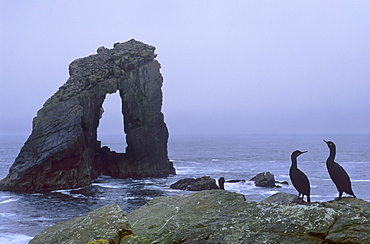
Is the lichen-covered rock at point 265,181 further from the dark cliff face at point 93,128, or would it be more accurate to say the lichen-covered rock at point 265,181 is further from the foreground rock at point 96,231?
the foreground rock at point 96,231

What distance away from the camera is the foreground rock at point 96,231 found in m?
7.09

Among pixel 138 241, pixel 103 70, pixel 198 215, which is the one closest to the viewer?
pixel 138 241

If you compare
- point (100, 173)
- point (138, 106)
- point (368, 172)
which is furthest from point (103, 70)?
point (368, 172)

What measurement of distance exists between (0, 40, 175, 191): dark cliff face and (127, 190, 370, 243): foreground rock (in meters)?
43.4

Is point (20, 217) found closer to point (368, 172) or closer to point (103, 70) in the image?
point (103, 70)

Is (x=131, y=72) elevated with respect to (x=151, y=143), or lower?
elevated

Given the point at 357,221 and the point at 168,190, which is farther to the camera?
the point at 168,190

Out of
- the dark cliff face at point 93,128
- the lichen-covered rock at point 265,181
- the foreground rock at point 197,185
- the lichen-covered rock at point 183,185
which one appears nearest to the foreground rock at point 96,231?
the foreground rock at point 197,185

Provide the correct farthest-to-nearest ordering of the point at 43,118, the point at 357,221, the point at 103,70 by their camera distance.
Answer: the point at 103,70 < the point at 43,118 < the point at 357,221

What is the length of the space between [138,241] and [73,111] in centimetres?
4713

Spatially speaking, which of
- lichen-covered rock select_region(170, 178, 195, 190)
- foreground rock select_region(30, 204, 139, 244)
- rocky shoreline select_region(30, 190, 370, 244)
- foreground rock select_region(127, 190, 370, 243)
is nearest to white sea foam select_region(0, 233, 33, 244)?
foreground rock select_region(30, 204, 139, 244)

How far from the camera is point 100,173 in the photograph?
63438 mm

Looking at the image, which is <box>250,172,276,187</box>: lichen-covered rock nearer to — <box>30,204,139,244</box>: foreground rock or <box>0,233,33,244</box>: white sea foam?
<box>0,233,33,244</box>: white sea foam

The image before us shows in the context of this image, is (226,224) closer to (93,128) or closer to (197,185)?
(197,185)
